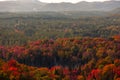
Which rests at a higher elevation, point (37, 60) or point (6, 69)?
point (6, 69)

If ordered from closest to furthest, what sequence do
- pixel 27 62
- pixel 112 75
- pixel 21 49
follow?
pixel 112 75 → pixel 27 62 → pixel 21 49

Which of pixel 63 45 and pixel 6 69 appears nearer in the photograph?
pixel 6 69

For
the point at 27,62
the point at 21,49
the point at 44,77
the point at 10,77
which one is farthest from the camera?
the point at 21,49

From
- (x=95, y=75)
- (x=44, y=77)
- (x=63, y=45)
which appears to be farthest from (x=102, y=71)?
(x=63, y=45)

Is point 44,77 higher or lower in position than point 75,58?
higher

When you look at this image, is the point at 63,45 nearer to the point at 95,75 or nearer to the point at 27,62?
the point at 27,62

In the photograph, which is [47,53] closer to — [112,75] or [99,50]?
[99,50]

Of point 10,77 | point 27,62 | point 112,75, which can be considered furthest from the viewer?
point 27,62

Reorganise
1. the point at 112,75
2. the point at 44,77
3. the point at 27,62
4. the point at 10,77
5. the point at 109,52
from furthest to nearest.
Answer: the point at 27,62 → the point at 109,52 → the point at 112,75 → the point at 44,77 → the point at 10,77

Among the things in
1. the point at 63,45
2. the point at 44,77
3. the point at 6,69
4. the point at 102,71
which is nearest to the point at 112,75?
the point at 102,71
